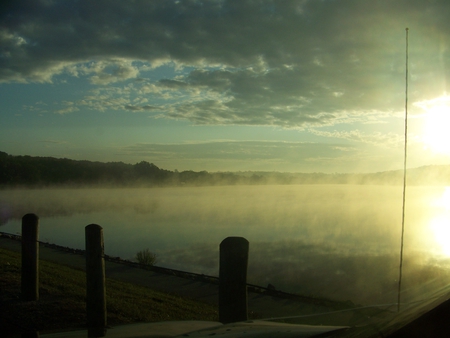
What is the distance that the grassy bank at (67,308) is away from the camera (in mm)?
5625

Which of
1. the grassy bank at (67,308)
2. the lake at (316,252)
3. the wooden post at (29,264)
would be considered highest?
the wooden post at (29,264)

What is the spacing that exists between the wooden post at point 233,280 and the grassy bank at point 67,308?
2.76 metres

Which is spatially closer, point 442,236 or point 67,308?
point 67,308

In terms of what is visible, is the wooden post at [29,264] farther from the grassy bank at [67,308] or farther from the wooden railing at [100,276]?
the grassy bank at [67,308]

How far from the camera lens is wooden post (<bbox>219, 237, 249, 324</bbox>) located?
3.60m

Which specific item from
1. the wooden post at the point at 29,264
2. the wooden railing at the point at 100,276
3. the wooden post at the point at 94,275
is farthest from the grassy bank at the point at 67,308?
the wooden post at the point at 94,275

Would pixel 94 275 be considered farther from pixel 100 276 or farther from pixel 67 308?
pixel 67 308

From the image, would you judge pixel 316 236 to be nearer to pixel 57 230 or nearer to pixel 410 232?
pixel 410 232

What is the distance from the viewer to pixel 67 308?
6.25 m

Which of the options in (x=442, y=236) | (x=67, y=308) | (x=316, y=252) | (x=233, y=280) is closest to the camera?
(x=233, y=280)

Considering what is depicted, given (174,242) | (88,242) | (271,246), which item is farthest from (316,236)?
(88,242)

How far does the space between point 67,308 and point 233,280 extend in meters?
3.77

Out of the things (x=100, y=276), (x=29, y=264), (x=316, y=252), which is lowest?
(x=316, y=252)

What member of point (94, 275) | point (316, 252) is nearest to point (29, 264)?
point (94, 275)
